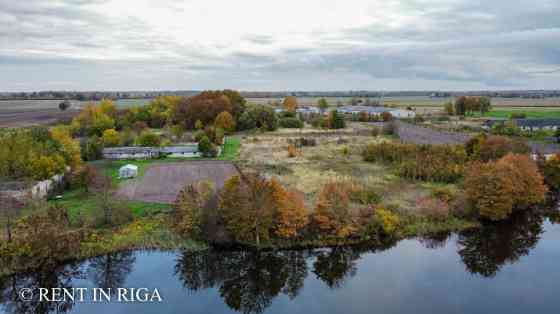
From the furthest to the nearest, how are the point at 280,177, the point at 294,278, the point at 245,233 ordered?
the point at 280,177
the point at 245,233
the point at 294,278

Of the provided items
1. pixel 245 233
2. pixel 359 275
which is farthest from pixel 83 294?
pixel 359 275

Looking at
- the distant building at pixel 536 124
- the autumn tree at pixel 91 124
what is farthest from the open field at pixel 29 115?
the distant building at pixel 536 124

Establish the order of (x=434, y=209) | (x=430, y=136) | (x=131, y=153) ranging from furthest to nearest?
(x=430, y=136) → (x=131, y=153) → (x=434, y=209)

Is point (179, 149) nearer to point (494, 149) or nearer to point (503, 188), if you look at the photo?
point (494, 149)

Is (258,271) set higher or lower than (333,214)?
lower

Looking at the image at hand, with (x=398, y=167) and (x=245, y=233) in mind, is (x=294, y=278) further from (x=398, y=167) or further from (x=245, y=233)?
(x=398, y=167)

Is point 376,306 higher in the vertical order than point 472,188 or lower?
lower

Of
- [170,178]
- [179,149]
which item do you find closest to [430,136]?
→ [179,149]
